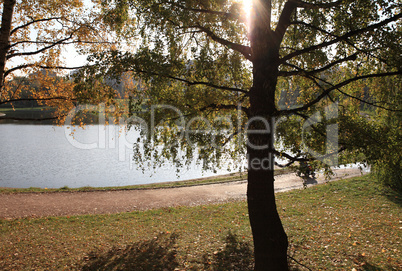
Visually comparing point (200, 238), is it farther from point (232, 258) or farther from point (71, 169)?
point (71, 169)

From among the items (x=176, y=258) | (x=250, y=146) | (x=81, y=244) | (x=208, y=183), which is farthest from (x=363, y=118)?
(x=208, y=183)

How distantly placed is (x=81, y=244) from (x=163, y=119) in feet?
13.5

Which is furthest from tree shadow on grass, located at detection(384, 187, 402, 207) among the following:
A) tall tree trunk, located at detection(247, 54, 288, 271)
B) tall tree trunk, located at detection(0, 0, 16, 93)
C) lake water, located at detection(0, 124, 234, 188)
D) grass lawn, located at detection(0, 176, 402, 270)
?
tall tree trunk, located at detection(0, 0, 16, 93)

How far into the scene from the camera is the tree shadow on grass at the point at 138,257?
6312 millimetres

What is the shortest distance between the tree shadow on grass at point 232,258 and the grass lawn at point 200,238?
23mm

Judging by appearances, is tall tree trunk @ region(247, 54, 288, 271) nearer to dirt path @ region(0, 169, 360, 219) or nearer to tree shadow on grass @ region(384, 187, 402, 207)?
dirt path @ region(0, 169, 360, 219)

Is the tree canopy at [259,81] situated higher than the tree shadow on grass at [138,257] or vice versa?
the tree canopy at [259,81]

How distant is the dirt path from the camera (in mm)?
10839

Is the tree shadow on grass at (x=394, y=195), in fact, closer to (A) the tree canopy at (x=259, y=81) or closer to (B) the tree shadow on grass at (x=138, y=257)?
(A) the tree canopy at (x=259, y=81)

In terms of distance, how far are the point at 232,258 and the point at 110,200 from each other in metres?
7.61

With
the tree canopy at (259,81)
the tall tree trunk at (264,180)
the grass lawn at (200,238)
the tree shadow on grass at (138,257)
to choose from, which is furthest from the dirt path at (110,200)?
the tall tree trunk at (264,180)

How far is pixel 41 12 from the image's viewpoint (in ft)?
30.5

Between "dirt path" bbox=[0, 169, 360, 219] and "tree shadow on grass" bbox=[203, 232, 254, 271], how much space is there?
16.8ft

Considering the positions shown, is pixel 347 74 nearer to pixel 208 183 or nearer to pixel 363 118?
pixel 363 118
